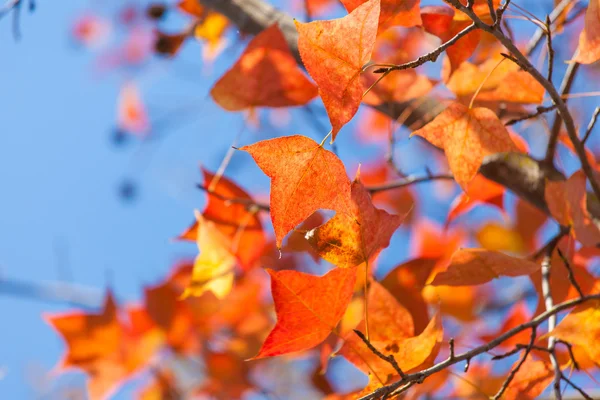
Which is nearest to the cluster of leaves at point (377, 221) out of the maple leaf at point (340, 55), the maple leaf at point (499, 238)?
the maple leaf at point (340, 55)

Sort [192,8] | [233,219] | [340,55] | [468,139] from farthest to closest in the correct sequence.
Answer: [192,8], [233,219], [468,139], [340,55]

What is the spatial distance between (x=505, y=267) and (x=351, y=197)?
17 centimetres

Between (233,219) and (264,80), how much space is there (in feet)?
0.66

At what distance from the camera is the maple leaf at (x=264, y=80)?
710 mm

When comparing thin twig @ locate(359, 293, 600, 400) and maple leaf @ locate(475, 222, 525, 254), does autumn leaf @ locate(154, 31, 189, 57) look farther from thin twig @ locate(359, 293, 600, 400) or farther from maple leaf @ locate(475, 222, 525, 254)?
maple leaf @ locate(475, 222, 525, 254)

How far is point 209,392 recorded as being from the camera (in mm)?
1274

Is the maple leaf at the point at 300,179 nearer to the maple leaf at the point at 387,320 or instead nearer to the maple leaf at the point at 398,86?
the maple leaf at the point at 387,320

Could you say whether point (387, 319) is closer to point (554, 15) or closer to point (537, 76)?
point (537, 76)

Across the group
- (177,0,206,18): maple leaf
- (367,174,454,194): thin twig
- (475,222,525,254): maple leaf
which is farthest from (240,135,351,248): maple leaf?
(475,222,525,254): maple leaf

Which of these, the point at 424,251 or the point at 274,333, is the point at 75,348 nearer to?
the point at 274,333

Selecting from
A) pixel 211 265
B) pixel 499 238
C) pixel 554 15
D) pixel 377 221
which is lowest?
pixel 499 238

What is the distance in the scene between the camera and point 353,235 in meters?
0.52

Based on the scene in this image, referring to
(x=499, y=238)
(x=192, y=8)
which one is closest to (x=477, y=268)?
(x=192, y=8)

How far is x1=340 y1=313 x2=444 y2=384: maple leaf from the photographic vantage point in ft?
1.70
